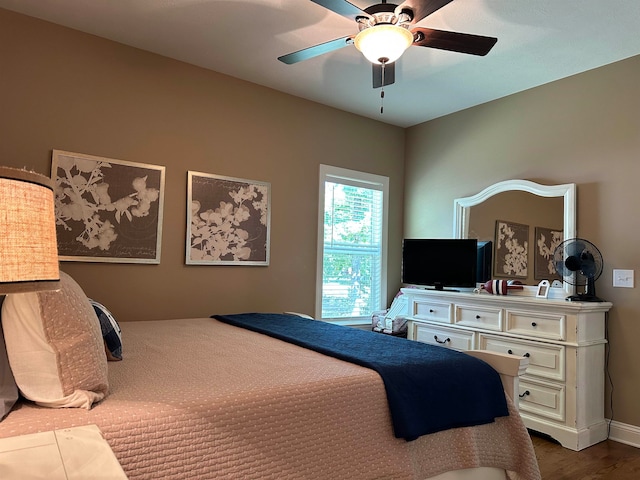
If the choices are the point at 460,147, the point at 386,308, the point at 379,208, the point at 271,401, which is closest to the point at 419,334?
the point at 386,308

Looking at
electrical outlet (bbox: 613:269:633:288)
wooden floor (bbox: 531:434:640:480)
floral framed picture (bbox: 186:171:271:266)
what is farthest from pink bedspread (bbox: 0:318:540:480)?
electrical outlet (bbox: 613:269:633:288)

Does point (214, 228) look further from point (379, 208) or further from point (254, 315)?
point (379, 208)

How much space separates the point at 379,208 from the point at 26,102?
3.11m

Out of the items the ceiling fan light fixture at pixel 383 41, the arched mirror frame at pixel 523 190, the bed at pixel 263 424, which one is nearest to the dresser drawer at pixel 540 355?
the arched mirror frame at pixel 523 190

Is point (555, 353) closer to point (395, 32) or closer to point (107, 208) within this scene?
point (395, 32)

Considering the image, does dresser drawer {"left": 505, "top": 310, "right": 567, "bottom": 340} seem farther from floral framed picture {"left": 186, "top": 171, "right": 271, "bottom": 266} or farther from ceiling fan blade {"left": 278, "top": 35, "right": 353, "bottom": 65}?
ceiling fan blade {"left": 278, "top": 35, "right": 353, "bottom": 65}

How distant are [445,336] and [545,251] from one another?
1.02 m

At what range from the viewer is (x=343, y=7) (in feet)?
6.77

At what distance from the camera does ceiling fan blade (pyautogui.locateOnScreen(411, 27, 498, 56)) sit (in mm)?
2248

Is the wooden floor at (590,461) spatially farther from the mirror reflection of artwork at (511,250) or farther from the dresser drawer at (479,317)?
the mirror reflection of artwork at (511,250)

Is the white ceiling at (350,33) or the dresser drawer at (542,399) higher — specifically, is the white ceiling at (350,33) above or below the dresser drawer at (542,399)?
above

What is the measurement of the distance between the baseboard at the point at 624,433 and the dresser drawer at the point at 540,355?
55 centimetres

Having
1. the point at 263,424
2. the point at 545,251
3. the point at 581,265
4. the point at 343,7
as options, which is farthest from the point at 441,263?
the point at 263,424

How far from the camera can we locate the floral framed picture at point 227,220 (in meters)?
3.52
